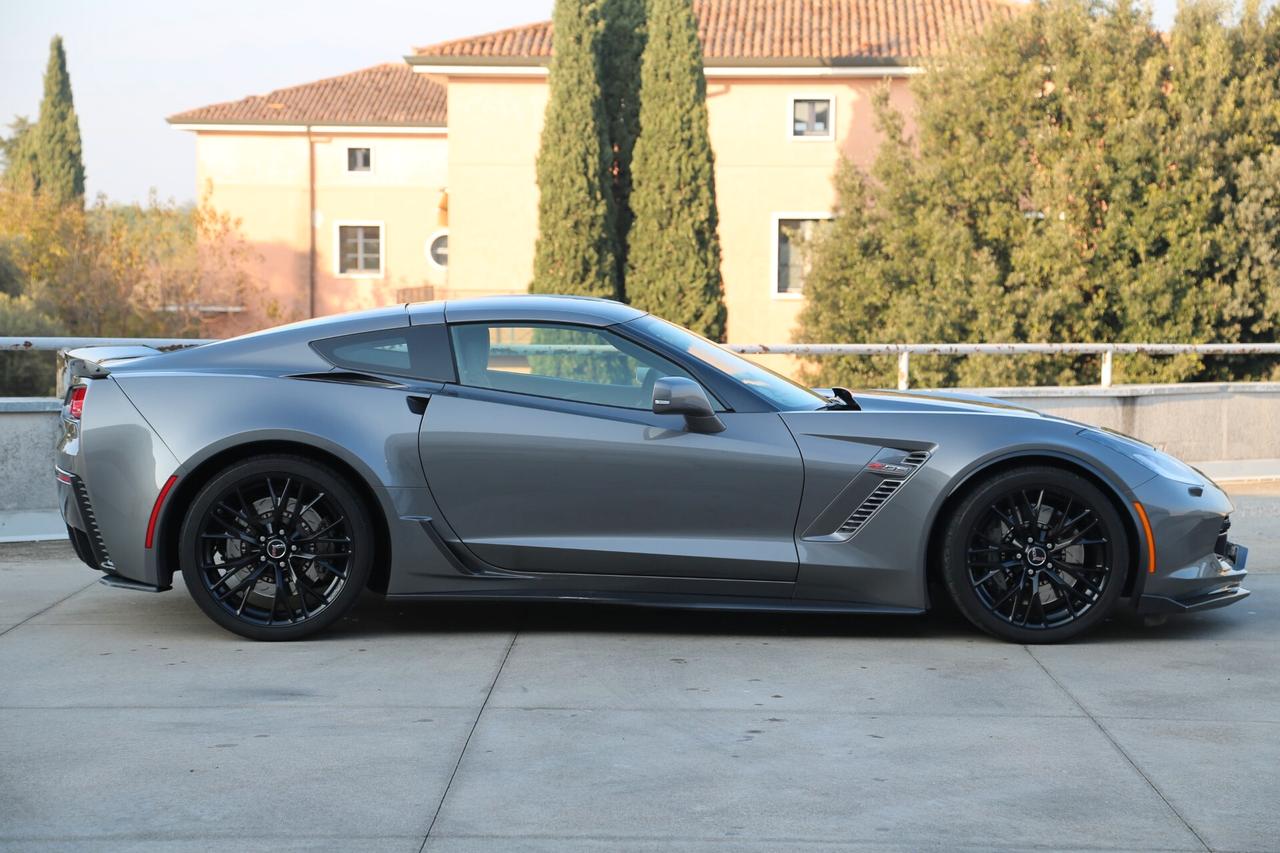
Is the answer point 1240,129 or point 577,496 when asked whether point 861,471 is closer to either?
point 577,496

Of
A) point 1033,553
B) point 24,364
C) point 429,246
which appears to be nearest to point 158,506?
point 1033,553

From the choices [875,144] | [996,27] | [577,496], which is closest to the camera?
[577,496]

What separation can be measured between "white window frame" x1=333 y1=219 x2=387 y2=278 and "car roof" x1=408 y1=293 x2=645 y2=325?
146ft

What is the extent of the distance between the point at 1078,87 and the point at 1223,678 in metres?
19.7

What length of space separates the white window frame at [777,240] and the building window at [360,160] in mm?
19922

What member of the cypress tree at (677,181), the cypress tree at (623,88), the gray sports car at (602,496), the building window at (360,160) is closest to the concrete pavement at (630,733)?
the gray sports car at (602,496)

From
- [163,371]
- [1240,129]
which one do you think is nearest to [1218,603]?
[163,371]

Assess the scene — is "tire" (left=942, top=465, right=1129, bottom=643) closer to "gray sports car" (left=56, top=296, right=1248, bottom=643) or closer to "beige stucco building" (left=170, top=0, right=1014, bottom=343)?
"gray sports car" (left=56, top=296, right=1248, bottom=643)

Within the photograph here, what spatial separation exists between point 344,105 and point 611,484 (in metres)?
47.9

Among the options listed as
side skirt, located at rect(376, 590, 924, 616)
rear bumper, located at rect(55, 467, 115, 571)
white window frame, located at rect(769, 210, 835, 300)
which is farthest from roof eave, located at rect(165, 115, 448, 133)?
side skirt, located at rect(376, 590, 924, 616)

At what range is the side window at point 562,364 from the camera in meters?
5.80

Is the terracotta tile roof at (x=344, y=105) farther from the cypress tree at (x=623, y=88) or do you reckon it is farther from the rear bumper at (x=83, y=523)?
the rear bumper at (x=83, y=523)

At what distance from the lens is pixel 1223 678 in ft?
17.6

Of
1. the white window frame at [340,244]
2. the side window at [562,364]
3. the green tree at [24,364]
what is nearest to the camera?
the side window at [562,364]
